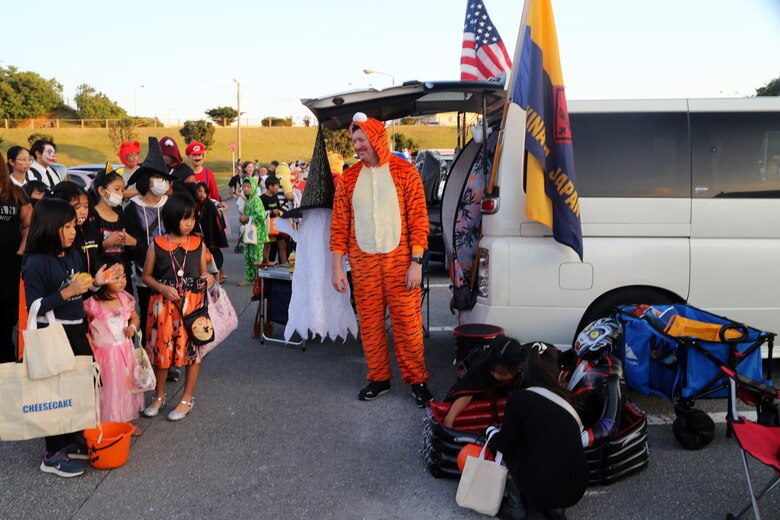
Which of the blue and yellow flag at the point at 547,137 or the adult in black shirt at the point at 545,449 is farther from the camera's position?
the blue and yellow flag at the point at 547,137

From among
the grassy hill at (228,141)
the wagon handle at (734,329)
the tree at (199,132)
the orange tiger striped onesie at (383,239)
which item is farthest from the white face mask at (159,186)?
the grassy hill at (228,141)

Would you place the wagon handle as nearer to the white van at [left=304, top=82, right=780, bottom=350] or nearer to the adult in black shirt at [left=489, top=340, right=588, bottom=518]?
the white van at [left=304, top=82, right=780, bottom=350]

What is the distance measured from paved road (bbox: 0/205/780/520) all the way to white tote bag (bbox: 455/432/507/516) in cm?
12

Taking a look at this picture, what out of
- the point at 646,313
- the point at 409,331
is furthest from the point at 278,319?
the point at 646,313

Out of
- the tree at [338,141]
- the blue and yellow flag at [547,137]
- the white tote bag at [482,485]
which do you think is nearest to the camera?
the white tote bag at [482,485]

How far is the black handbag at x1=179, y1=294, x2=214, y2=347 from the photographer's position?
4.38 m

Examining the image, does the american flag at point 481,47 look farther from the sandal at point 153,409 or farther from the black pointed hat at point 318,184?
the sandal at point 153,409

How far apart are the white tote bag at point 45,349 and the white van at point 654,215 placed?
267cm

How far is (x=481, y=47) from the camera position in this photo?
638cm

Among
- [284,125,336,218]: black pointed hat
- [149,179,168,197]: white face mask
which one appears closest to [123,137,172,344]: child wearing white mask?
[149,179,168,197]: white face mask

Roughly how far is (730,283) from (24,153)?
249 inches

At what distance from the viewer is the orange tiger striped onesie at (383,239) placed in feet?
15.0

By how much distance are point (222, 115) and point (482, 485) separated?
86.3 meters

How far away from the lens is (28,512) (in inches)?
129
